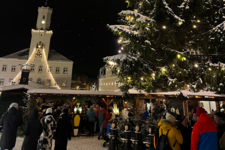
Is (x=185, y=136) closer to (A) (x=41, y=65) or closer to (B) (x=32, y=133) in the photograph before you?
(B) (x=32, y=133)

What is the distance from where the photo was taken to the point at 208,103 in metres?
11.2

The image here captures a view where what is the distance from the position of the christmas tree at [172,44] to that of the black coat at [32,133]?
399 centimetres

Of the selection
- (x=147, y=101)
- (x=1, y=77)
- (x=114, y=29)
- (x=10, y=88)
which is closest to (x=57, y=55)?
(x=1, y=77)

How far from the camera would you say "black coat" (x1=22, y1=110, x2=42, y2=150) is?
4441 millimetres

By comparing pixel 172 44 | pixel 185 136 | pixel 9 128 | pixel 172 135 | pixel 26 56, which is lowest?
pixel 185 136

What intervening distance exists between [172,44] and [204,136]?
4.98m

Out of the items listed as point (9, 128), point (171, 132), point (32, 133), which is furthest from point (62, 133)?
point (171, 132)

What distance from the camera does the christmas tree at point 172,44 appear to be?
20.0ft

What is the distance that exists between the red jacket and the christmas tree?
3185 mm

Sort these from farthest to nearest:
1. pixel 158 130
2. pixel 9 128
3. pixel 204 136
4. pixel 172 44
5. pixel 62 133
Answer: pixel 172 44, pixel 62 133, pixel 9 128, pixel 158 130, pixel 204 136

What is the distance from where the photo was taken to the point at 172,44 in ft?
23.4

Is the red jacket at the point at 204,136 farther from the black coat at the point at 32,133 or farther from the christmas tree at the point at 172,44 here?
the black coat at the point at 32,133

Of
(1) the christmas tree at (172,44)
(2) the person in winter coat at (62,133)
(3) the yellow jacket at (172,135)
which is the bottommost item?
(2) the person in winter coat at (62,133)

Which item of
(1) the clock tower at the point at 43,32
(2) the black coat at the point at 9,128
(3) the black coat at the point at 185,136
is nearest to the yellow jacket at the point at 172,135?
(3) the black coat at the point at 185,136
